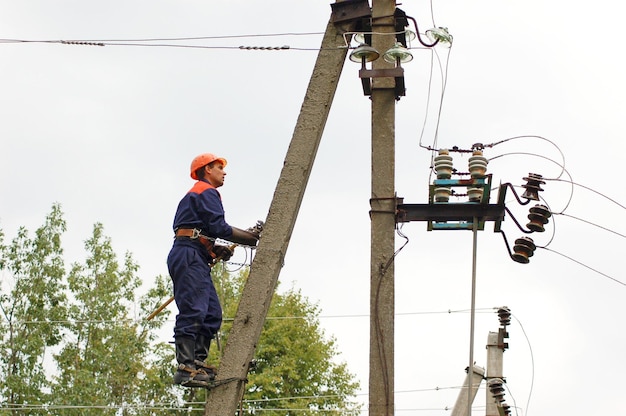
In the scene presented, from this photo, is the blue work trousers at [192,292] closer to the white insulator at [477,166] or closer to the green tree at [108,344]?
the white insulator at [477,166]

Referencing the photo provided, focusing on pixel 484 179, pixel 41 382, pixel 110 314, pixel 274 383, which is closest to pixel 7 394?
pixel 41 382

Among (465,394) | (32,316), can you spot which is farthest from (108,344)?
(465,394)

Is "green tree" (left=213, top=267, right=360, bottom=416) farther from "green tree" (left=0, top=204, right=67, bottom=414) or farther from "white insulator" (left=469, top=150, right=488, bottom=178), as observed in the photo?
"white insulator" (left=469, top=150, right=488, bottom=178)

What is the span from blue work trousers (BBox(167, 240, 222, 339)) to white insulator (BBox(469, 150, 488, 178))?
3271 mm

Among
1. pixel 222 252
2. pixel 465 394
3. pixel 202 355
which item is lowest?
pixel 202 355

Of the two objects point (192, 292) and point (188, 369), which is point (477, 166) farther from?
point (188, 369)

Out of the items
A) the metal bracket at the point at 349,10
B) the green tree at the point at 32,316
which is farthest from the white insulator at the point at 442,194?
the green tree at the point at 32,316

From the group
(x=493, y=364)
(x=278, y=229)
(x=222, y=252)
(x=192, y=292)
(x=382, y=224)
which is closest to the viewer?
(x=192, y=292)

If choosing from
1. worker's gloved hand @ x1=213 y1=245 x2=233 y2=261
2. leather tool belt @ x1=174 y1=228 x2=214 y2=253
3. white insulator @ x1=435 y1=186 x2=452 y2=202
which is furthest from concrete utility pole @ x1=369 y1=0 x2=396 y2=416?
leather tool belt @ x1=174 y1=228 x2=214 y2=253

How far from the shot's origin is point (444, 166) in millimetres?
9305

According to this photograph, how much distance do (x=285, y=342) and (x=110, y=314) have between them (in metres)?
4.85

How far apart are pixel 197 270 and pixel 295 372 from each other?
24.8m

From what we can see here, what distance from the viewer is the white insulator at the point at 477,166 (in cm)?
925

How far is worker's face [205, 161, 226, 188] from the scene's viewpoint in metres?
6.90
